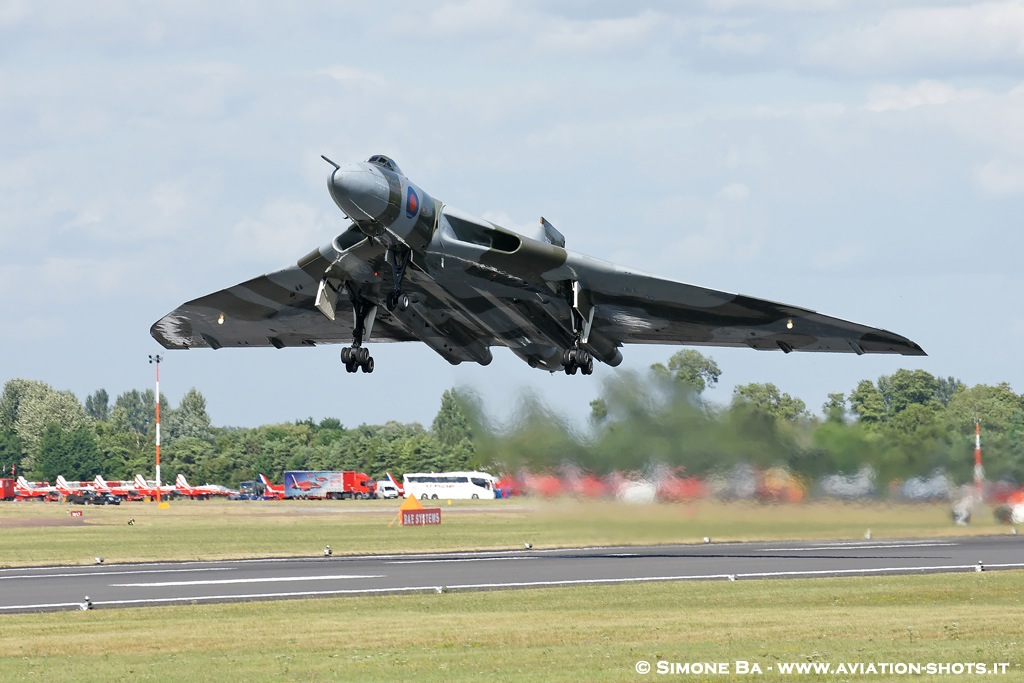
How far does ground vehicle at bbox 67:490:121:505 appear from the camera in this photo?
89062 millimetres

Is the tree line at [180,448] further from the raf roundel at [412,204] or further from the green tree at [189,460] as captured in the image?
the raf roundel at [412,204]

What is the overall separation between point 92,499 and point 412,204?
71122 mm

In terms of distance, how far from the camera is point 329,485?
105m

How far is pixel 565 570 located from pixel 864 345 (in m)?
8.96

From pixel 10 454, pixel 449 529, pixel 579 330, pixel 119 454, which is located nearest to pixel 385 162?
pixel 579 330

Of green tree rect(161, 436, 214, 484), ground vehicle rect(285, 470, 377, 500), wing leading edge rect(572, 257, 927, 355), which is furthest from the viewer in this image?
green tree rect(161, 436, 214, 484)

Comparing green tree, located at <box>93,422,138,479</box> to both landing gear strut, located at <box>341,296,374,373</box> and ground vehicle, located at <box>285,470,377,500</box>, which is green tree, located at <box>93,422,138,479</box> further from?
landing gear strut, located at <box>341,296,374,373</box>

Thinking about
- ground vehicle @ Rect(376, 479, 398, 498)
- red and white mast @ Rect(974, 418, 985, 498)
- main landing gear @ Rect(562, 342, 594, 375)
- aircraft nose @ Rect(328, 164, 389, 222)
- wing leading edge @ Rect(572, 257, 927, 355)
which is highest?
aircraft nose @ Rect(328, 164, 389, 222)

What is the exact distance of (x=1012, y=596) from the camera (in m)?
25.1

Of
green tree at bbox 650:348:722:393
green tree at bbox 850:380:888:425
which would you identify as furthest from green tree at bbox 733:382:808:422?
green tree at bbox 850:380:888:425

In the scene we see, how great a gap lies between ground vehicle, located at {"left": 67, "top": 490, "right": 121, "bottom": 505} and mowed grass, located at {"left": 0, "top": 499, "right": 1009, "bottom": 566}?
17405mm

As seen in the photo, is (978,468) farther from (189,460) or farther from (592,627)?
(189,460)

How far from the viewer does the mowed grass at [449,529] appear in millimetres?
33500

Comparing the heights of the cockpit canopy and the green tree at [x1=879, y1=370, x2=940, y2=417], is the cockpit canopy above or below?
above
